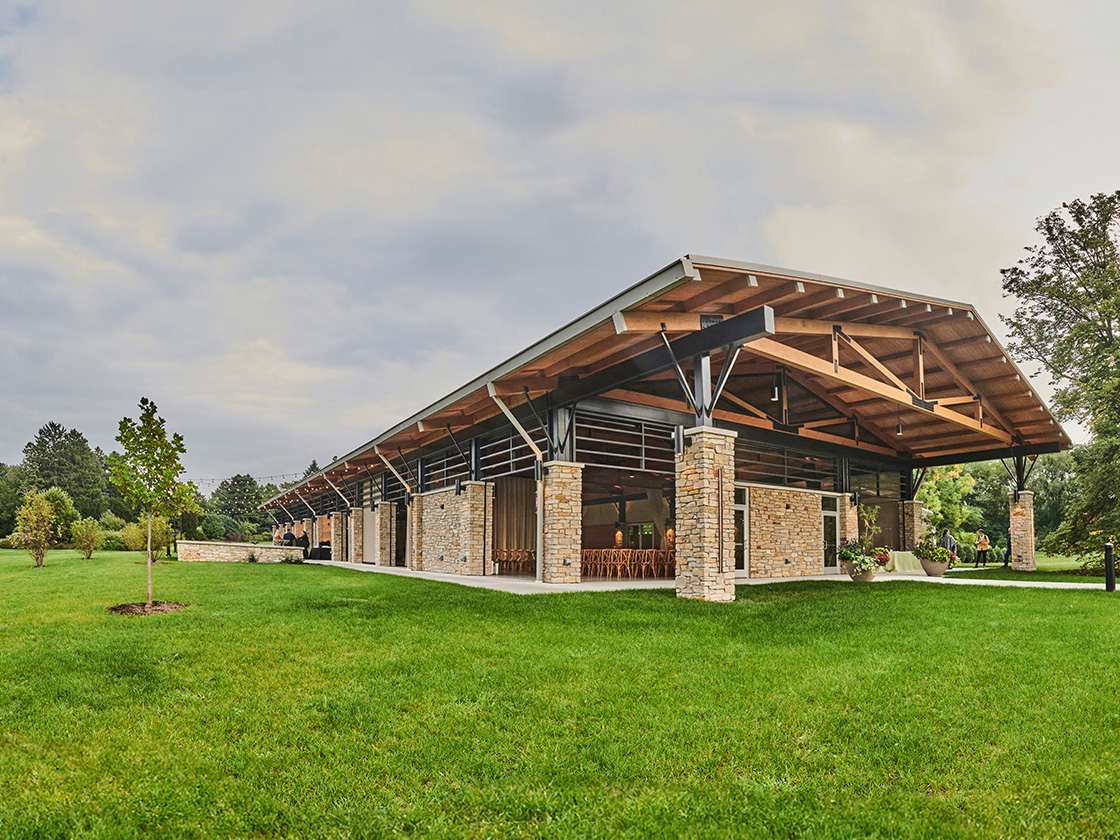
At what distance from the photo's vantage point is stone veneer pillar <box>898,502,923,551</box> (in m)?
20.9

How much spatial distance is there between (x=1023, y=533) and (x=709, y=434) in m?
14.7

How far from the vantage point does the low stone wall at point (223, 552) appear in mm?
24531

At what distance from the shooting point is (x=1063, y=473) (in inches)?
1592

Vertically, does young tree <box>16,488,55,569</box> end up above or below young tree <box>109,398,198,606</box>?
below

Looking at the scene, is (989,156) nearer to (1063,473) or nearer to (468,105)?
(468,105)

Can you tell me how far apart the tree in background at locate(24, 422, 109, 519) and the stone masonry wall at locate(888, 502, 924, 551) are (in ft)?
179

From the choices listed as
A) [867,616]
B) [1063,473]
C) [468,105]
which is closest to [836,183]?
[468,105]

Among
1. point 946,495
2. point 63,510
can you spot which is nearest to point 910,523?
point 946,495

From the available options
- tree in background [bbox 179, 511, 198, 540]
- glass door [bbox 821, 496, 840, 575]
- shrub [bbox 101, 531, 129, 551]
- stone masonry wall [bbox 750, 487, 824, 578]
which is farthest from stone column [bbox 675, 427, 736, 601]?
tree in background [bbox 179, 511, 198, 540]

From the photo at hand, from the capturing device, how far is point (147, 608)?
877 cm

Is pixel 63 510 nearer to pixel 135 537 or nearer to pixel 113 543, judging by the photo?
pixel 113 543

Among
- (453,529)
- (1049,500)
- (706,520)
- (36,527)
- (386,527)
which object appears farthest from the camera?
(1049,500)

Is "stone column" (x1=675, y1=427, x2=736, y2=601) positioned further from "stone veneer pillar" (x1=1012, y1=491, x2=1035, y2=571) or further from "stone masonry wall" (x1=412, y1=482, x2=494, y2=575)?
"stone veneer pillar" (x1=1012, y1=491, x2=1035, y2=571)

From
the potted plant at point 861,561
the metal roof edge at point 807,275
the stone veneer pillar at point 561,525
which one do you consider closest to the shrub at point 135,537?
the stone veneer pillar at point 561,525
